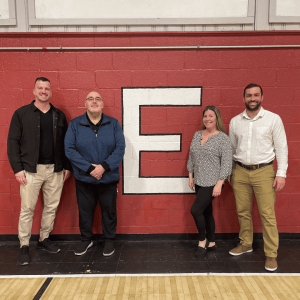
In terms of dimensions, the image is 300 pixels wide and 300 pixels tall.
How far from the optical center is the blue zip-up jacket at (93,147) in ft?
8.22

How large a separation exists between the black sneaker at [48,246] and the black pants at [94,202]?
347mm

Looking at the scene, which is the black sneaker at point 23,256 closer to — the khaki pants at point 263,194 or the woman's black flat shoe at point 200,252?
the woman's black flat shoe at point 200,252

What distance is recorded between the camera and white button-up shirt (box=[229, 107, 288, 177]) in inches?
92.9

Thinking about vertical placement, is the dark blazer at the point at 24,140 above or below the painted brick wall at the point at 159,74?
below

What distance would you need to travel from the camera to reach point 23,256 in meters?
2.53

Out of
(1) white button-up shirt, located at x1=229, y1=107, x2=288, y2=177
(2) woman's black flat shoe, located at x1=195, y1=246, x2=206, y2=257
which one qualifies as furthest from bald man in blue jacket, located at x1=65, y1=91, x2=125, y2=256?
(1) white button-up shirt, located at x1=229, y1=107, x2=288, y2=177

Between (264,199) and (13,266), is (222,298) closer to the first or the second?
(264,199)

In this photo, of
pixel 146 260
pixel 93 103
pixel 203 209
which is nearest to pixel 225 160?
pixel 203 209

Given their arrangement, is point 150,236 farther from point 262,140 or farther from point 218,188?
point 262,140

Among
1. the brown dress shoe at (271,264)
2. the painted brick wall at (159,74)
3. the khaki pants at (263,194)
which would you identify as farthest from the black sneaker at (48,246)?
the brown dress shoe at (271,264)

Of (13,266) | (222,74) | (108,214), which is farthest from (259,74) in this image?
(13,266)

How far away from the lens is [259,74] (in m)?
2.85

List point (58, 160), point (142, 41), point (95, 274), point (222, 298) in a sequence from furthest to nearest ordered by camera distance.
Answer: point (142, 41) < point (58, 160) < point (95, 274) < point (222, 298)

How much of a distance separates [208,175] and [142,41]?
66.5 inches
